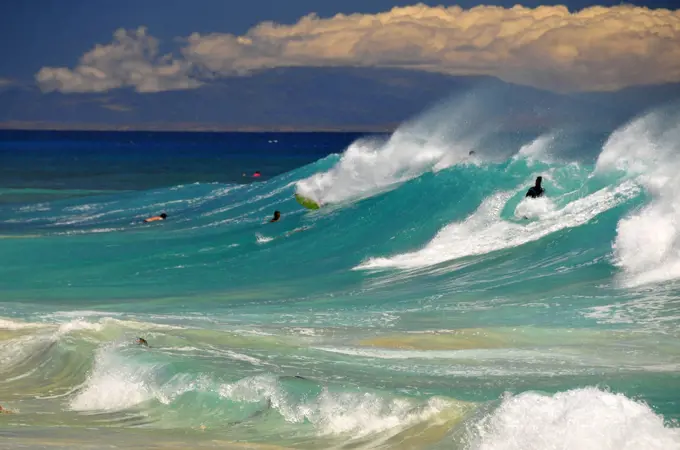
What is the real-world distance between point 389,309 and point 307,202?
1337 centimetres

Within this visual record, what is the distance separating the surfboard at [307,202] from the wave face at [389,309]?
18 centimetres

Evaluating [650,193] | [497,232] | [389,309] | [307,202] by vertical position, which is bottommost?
[389,309]

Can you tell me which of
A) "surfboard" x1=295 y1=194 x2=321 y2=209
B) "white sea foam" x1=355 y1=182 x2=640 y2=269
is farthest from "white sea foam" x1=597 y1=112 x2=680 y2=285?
"surfboard" x1=295 y1=194 x2=321 y2=209

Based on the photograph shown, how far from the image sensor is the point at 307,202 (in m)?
27.8

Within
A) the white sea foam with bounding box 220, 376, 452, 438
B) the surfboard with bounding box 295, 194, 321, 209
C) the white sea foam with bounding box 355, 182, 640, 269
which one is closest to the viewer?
the white sea foam with bounding box 220, 376, 452, 438

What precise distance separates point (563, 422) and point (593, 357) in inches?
120

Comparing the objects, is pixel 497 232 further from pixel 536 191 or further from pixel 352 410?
pixel 352 410

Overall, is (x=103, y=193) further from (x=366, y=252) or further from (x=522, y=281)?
(x=522, y=281)

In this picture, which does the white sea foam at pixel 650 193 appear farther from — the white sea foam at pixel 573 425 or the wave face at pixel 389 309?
the white sea foam at pixel 573 425

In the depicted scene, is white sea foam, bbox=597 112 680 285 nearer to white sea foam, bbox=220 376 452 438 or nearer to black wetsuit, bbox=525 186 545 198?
black wetsuit, bbox=525 186 545 198

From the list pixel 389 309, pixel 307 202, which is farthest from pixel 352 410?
pixel 307 202

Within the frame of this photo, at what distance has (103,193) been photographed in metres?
45.9

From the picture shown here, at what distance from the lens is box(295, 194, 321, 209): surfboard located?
27253 mm

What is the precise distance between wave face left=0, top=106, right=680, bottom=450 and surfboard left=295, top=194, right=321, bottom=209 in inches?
7.3
